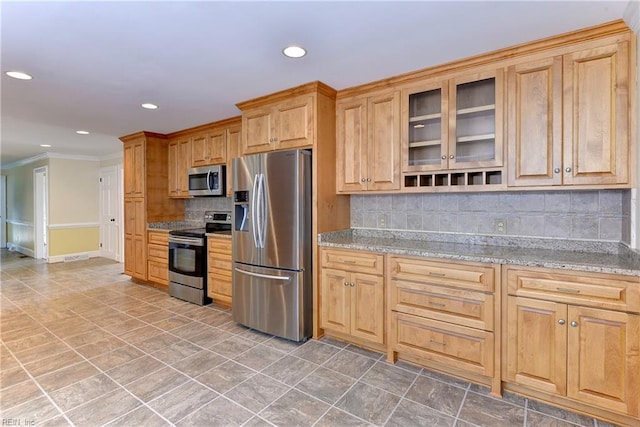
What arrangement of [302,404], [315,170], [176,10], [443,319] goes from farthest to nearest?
[315,170], [443,319], [302,404], [176,10]

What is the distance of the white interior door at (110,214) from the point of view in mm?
6797

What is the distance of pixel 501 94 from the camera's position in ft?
7.47

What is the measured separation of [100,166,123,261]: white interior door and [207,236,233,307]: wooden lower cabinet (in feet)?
13.6

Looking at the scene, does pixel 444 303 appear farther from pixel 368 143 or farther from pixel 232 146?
pixel 232 146

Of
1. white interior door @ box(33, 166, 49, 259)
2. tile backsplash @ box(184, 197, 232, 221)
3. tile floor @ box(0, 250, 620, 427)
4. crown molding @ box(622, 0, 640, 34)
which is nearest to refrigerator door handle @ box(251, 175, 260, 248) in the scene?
tile floor @ box(0, 250, 620, 427)

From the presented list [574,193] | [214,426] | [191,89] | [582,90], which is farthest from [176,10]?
[574,193]

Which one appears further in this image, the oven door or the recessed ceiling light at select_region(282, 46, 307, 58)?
the oven door

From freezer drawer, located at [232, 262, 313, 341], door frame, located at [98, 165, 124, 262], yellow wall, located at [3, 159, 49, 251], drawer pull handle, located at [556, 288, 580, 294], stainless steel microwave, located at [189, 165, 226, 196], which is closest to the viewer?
drawer pull handle, located at [556, 288, 580, 294]

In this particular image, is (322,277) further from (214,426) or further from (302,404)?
(214,426)

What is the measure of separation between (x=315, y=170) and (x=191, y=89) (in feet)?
4.72

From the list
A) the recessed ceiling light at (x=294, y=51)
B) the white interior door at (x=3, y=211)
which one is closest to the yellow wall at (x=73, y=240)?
Result: the white interior door at (x=3, y=211)

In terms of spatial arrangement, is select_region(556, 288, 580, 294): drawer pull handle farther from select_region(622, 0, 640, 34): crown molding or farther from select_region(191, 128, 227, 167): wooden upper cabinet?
select_region(191, 128, 227, 167): wooden upper cabinet

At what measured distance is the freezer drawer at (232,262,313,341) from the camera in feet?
9.30

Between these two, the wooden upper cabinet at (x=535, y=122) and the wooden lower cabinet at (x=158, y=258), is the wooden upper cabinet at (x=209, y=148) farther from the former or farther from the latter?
the wooden upper cabinet at (x=535, y=122)
